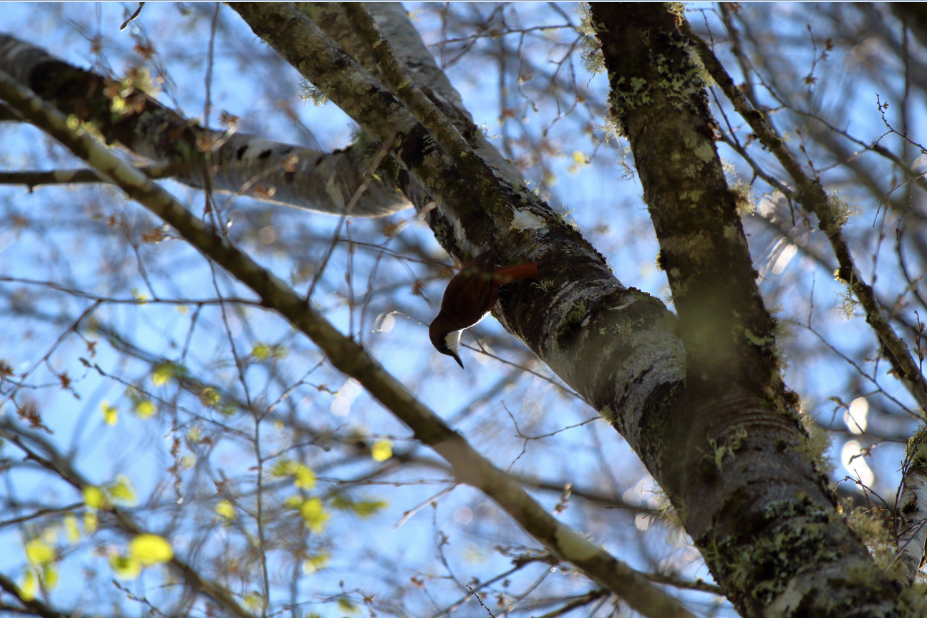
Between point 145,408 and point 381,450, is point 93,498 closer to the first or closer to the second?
point 145,408

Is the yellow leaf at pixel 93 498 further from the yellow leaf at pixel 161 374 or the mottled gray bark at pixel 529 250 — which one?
the mottled gray bark at pixel 529 250

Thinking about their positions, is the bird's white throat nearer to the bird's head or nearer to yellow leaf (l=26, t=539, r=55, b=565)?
the bird's head

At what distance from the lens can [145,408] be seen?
2.58 m

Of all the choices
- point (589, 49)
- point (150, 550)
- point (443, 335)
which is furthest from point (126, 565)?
point (589, 49)

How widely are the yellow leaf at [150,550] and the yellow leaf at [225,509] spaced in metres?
0.25

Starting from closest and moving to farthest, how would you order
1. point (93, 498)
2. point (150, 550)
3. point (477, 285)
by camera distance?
1. point (477, 285)
2. point (150, 550)
3. point (93, 498)

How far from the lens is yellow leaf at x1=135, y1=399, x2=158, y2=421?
2579 mm

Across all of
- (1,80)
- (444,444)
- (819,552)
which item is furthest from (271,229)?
(819,552)

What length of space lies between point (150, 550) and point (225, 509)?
1.17 ft

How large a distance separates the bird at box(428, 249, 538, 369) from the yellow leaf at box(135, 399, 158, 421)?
4.54 feet

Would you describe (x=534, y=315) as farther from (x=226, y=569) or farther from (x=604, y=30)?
(x=226, y=569)

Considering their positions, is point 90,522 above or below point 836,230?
below

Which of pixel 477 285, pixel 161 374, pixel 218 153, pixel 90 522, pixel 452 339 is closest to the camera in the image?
pixel 477 285

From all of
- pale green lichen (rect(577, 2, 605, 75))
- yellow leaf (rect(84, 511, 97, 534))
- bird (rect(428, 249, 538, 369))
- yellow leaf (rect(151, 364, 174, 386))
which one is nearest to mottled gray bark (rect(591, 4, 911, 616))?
pale green lichen (rect(577, 2, 605, 75))
